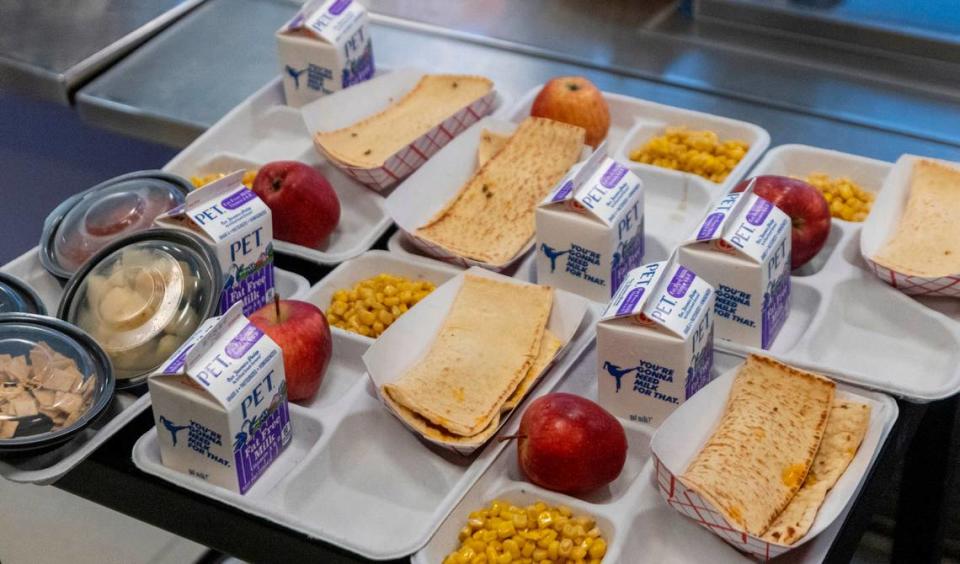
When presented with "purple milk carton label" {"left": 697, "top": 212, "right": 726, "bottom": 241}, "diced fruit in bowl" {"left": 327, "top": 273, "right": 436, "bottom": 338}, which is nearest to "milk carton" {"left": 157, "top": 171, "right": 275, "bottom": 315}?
"diced fruit in bowl" {"left": 327, "top": 273, "right": 436, "bottom": 338}

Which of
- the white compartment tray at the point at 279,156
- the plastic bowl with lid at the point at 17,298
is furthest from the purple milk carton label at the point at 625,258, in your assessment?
the plastic bowl with lid at the point at 17,298

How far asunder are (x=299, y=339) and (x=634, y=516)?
0.54 metres

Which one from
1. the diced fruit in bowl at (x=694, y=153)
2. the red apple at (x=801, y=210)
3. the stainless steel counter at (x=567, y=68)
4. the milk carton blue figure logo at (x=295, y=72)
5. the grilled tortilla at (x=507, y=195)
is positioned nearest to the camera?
the red apple at (x=801, y=210)

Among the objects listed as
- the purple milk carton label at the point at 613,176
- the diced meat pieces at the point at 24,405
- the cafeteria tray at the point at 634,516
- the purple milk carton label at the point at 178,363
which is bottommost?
the cafeteria tray at the point at 634,516

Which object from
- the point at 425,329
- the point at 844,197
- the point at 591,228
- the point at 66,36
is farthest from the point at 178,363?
the point at 66,36

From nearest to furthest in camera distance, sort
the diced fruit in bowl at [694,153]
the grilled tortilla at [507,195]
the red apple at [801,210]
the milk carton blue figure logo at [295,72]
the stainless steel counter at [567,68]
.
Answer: the red apple at [801,210], the grilled tortilla at [507,195], the diced fruit in bowl at [694,153], the stainless steel counter at [567,68], the milk carton blue figure logo at [295,72]

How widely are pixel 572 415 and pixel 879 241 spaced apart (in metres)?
0.68

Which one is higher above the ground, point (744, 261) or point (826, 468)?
point (744, 261)

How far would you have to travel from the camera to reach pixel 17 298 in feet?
5.71

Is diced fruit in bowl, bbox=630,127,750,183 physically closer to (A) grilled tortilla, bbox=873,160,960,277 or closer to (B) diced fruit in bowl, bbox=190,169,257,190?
(A) grilled tortilla, bbox=873,160,960,277

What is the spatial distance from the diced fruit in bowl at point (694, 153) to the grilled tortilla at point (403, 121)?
0.35 m

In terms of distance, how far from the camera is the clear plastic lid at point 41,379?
1.52 metres

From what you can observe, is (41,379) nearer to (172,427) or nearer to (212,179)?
(172,427)

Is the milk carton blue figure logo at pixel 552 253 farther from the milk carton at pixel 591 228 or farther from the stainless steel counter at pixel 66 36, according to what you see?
the stainless steel counter at pixel 66 36
